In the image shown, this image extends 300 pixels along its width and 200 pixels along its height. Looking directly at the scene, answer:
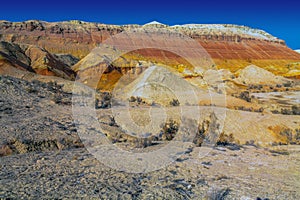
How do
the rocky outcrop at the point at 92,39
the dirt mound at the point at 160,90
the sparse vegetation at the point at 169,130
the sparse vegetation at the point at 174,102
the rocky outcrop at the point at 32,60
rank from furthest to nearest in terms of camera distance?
1. the rocky outcrop at the point at 92,39
2. the rocky outcrop at the point at 32,60
3. the dirt mound at the point at 160,90
4. the sparse vegetation at the point at 174,102
5. the sparse vegetation at the point at 169,130

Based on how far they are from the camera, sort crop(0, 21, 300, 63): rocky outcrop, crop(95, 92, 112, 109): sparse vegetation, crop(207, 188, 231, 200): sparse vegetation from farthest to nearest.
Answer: crop(0, 21, 300, 63): rocky outcrop
crop(95, 92, 112, 109): sparse vegetation
crop(207, 188, 231, 200): sparse vegetation

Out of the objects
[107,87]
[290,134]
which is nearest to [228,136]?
[290,134]

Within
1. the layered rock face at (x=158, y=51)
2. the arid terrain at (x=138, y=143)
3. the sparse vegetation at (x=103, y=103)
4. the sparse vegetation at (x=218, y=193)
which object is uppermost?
the layered rock face at (x=158, y=51)

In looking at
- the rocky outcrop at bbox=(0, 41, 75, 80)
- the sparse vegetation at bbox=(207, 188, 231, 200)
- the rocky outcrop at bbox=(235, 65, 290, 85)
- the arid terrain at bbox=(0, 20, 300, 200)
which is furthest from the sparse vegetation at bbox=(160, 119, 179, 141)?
the rocky outcrop at bbox=(235, 65, 290, 85)

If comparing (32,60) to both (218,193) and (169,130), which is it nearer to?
(169,130)

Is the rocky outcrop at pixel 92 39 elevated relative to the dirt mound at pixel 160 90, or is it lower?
elevated

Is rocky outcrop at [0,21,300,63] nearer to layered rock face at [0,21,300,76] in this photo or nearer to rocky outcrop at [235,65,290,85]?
layered rock face at [0,21,300,76]

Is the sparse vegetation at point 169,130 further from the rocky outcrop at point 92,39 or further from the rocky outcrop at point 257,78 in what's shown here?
the rocky outcrop at point 92,39

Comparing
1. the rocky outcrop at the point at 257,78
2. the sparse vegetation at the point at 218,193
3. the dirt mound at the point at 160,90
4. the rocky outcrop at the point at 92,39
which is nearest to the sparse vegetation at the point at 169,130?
the dirt mound at the point at 160,90

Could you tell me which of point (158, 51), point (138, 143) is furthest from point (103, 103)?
point (158, 51)

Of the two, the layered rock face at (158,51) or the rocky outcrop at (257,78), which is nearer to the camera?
the rocky outcrop at (257,78)
